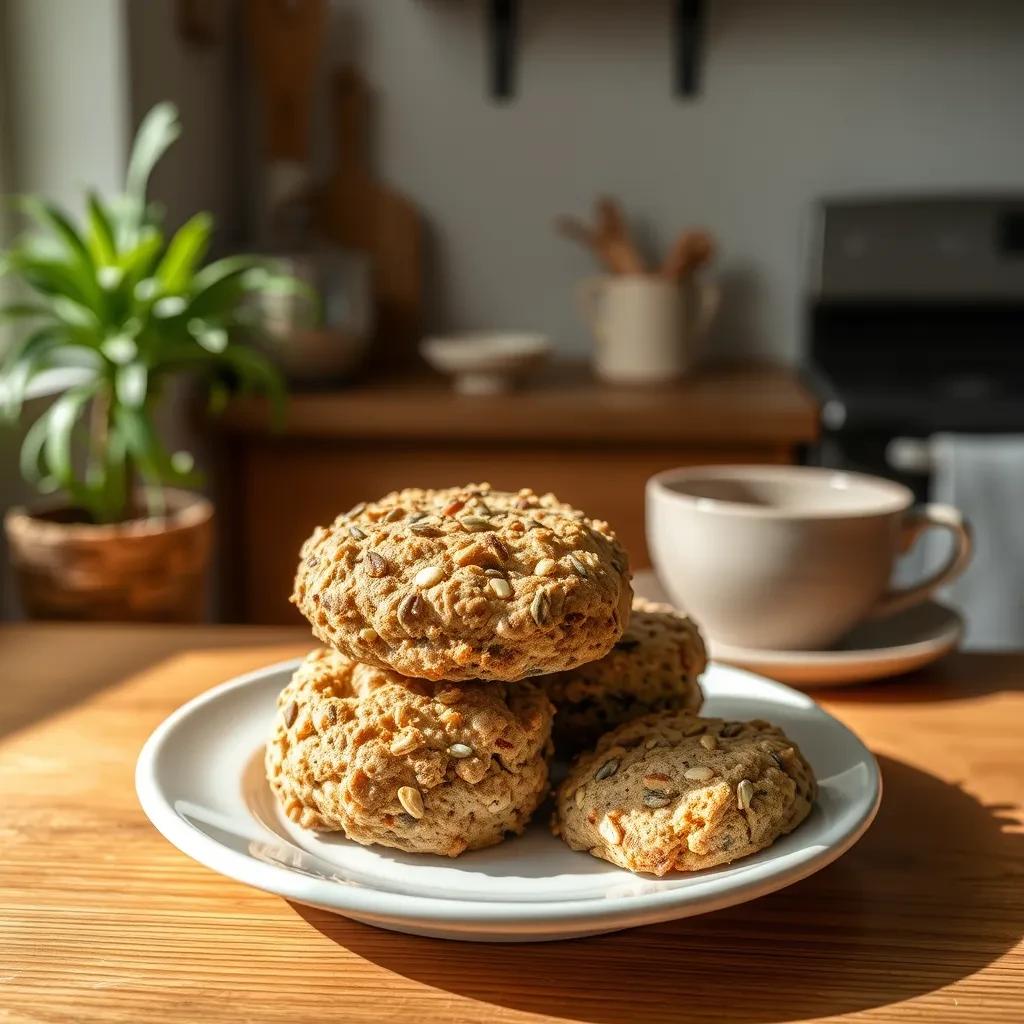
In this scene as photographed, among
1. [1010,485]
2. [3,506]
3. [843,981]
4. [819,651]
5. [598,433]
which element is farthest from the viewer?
[598,433]

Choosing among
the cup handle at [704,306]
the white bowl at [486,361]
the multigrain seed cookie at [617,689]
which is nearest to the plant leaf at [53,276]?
the white bowl at [486,361]

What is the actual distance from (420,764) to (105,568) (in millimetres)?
1006

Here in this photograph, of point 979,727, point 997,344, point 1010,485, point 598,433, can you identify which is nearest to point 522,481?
point 598,433

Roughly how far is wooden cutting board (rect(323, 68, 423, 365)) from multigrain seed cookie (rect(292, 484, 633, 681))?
6.56 feet

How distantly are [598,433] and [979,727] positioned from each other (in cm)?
121

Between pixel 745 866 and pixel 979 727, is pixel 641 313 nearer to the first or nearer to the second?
pixel 979 727

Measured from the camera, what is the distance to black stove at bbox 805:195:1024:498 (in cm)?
235

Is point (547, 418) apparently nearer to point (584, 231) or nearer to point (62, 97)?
point (584, 231)

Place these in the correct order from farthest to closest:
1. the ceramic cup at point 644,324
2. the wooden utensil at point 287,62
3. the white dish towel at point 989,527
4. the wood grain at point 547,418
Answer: the wooden utensil at point 287,62 → the ceramic cup at point 644,324 → the wood grain at point 547,418 → the white dish towel at point 989,527

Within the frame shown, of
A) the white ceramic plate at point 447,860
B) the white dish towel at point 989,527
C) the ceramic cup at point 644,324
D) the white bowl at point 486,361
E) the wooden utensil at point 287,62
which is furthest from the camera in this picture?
the wooden utensil at point 287,62

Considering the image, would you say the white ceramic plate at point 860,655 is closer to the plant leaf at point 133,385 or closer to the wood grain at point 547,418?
the plant leaf at point 133,385

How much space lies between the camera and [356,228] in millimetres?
2539

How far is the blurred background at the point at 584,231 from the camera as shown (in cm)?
203

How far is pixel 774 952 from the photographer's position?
1.75 feet
